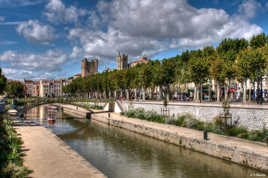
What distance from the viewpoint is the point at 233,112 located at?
2681 centimetres

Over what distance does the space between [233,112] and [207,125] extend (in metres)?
3.19

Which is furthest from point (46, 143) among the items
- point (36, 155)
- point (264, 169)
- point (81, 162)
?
point (264, 169)

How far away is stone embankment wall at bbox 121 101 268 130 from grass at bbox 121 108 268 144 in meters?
0.77

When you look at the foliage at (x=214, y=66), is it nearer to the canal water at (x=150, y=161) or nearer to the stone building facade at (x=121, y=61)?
the canal water at (x=150, y=161)

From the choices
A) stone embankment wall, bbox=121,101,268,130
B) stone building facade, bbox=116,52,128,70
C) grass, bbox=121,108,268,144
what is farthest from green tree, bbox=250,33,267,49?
stone building facade, bbox=116,52,128,70

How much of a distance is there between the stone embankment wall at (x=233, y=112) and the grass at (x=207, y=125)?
0.77 metres

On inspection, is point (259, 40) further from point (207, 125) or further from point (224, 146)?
point (224, 146)

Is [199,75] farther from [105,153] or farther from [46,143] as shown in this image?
[46,143]

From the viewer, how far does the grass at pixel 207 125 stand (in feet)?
72.4

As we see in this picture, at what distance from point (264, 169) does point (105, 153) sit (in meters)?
13.5

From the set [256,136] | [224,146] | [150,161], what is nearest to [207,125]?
[256,136]

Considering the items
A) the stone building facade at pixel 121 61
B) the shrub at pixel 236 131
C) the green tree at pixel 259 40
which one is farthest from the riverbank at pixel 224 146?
the stone building facade at pixel 121 61

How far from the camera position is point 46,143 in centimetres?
2052

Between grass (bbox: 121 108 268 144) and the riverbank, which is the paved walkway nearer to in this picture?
the riverbank
